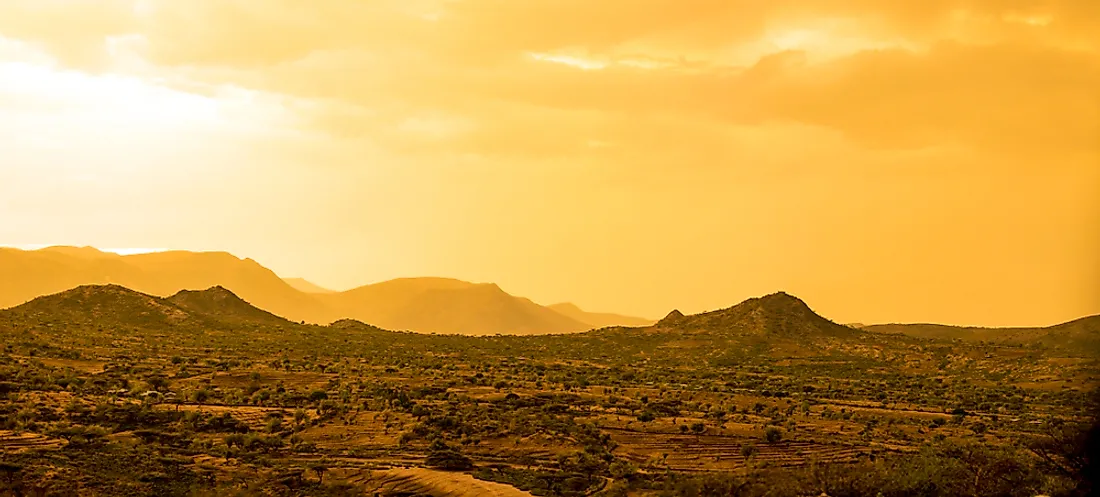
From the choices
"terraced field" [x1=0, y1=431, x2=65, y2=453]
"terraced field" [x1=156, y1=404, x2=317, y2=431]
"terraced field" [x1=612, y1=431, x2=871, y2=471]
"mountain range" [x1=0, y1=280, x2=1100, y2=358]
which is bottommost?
"terraced field" [x1=612, y1=431, x2=871, y2=471]

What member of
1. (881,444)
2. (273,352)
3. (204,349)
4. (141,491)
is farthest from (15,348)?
(881,444)

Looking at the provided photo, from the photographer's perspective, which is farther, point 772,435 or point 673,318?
point 673,318

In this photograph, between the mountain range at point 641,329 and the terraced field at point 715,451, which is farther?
the mountain range at point 641,329

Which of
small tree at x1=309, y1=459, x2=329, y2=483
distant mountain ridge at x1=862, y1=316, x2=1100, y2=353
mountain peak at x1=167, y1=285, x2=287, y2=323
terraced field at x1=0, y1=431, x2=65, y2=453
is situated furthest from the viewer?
mountain peak at x1=167, y1=285, x2=287, y2=323

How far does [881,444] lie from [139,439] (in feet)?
105

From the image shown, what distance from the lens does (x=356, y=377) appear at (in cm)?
5053

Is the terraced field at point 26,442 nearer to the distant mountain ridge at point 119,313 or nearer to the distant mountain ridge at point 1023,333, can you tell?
the distant mountain ridge at point 119,313

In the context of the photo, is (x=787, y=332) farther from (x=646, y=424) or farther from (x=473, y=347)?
(x=646, y=424)

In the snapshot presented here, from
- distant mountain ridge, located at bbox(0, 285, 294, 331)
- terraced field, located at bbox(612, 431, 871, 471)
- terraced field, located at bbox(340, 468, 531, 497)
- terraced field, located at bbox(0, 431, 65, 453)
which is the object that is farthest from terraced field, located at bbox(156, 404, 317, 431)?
distant mountain ridge, located at bbox(0, 285, 294, 331)

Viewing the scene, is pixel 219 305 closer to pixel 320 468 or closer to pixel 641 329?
pixel 641 329

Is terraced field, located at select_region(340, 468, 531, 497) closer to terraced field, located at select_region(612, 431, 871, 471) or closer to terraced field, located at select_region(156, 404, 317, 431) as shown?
terraced field, located at select_region(612, 431, 871, 471)

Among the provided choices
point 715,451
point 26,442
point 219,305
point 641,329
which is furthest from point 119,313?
point 715,451

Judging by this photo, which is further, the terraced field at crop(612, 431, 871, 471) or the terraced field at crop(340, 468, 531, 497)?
the terraced field at crop(612, 431, 871, 471)

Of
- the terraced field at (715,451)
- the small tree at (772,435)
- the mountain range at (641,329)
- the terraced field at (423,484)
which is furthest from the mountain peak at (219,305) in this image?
the small tree at (772,435)
